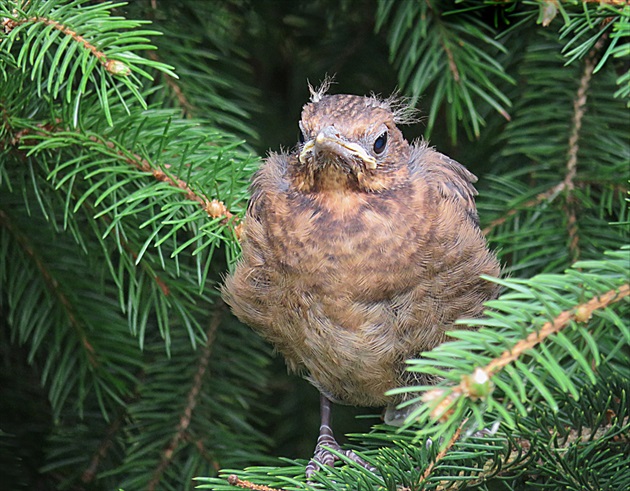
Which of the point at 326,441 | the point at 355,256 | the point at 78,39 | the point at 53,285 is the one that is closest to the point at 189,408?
the point at 326,441

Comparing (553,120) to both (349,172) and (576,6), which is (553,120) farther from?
(349,172)

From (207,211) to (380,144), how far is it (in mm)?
586

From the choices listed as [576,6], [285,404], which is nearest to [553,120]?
[576,6]

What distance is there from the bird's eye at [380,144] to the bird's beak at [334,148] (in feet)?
0.15

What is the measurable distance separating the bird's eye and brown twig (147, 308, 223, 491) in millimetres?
909

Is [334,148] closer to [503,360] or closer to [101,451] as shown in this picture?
[503,360]

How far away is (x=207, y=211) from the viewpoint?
8.04ft

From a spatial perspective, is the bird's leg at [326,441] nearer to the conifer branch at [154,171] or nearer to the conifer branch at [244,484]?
the conifer branch at [244,484]

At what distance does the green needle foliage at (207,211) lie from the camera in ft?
6.77

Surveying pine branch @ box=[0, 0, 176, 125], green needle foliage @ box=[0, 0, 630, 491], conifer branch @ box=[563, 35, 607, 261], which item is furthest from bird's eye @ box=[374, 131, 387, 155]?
pine branch @ box=[0, 0, 176, 125]

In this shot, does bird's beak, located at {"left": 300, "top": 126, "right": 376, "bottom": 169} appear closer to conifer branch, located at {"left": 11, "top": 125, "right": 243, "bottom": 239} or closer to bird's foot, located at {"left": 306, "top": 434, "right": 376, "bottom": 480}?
conifer branch, located at {"left": 11, "top": 125, "right": 243, "bottom": 239}

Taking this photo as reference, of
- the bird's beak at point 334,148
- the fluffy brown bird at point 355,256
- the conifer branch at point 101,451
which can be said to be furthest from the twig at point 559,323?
the conifer branch at point 101,451

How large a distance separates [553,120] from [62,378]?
1975 millimetres

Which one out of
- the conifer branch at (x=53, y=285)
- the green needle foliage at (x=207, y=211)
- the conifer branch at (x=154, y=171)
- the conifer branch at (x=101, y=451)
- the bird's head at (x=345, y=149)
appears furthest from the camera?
the conifer branch at (x=101, y=451)
